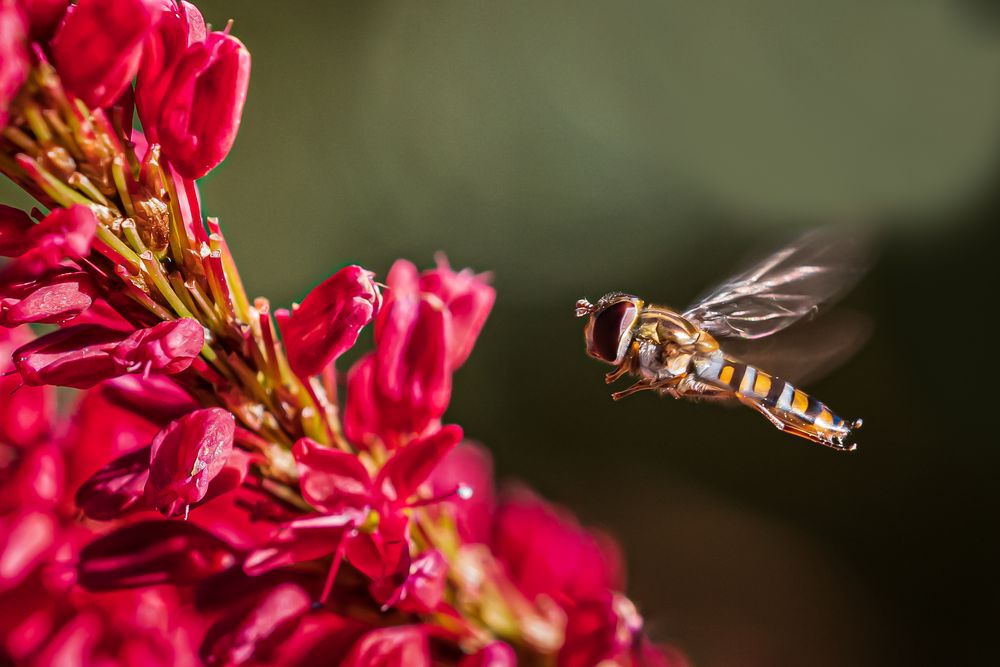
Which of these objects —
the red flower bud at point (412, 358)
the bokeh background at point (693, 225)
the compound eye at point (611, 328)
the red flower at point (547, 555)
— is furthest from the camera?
the bokeh background at point (693, 225)

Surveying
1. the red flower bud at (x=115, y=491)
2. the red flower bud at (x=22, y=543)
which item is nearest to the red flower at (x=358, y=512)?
the red flower bud at (x=115, y=491)

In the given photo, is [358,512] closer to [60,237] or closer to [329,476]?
[329,476]

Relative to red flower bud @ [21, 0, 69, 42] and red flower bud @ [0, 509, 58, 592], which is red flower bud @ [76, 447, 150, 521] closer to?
red flower bud @ [0, 509, 58, 592]

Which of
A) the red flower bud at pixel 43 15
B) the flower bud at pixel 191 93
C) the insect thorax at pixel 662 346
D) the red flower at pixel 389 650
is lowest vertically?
the red flower at pixel 389 650

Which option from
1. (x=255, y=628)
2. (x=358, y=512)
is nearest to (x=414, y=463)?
(x=358, y=512)

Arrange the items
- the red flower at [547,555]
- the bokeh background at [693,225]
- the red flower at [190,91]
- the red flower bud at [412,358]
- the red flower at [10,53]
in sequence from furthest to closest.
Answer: the bokeh background at [693,225]
the red flower at [547,555]
the red flower bud at [412,358]
the red flower at [190,91]
the red flower at [10,53]

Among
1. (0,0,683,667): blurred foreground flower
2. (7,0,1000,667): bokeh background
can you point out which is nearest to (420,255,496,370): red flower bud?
(0,0,683,667): blurred foreground flower

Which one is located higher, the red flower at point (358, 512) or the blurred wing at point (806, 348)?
the blurred wing at point (806, 348)

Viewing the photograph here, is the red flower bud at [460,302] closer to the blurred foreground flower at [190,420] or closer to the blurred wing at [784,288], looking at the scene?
the blurred foreground flower at [190,420]
